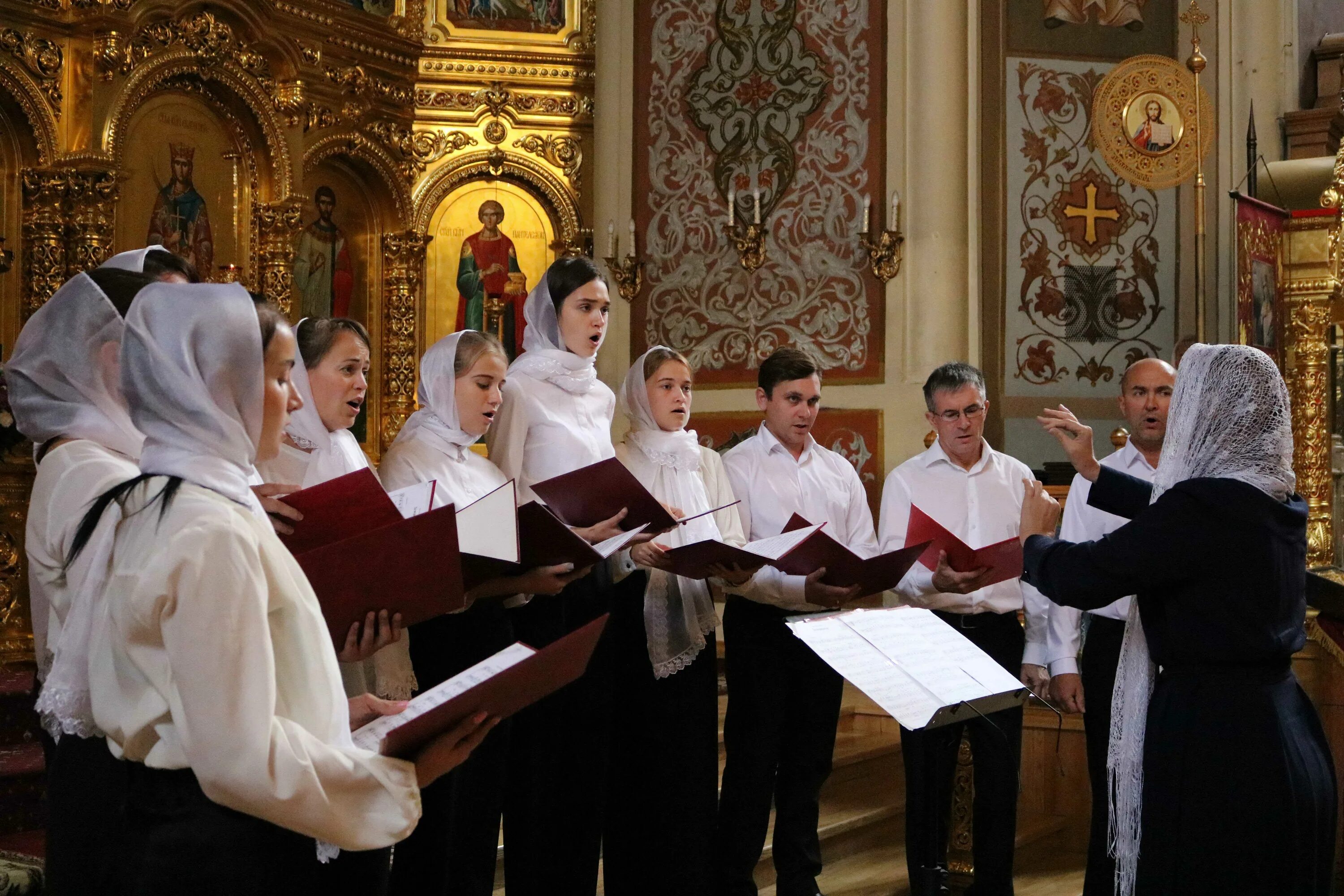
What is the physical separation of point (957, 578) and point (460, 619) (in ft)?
4.28

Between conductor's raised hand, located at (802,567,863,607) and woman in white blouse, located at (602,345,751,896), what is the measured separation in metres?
0.17

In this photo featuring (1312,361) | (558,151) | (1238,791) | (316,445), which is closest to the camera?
(1238,791)

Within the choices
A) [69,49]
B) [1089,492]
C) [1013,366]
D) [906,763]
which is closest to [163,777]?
[1089,492]

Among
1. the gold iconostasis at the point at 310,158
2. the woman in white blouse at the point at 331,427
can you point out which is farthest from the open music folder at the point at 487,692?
the gold iconostasis at the point at 310,158

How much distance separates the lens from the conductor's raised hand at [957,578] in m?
3.59

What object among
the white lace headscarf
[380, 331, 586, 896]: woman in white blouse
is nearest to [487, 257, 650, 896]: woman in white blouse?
[380, 331, 586, 896]: woman in white blouse

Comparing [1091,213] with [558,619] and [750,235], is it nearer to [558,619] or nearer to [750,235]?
[750,235]

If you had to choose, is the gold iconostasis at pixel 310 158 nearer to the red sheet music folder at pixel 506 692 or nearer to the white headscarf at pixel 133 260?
the white headscarf at pixel 133 260

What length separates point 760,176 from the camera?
22.1 feet

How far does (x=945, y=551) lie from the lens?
11.7 feet

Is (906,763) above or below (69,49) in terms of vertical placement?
below

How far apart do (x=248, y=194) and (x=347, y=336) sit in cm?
363

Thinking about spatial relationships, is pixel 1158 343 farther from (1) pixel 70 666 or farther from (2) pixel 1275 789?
(1) pixel 70 666

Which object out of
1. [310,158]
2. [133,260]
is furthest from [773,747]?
[310,158]
